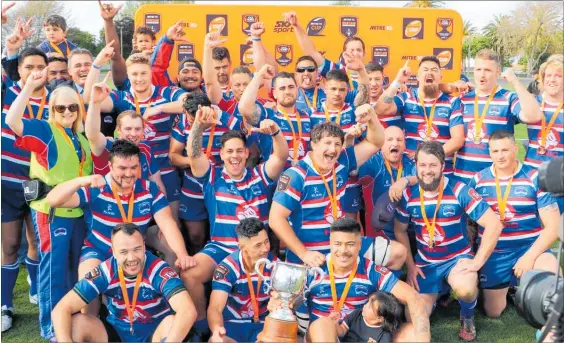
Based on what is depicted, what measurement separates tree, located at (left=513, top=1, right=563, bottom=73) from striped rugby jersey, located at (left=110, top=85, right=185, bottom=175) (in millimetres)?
15405

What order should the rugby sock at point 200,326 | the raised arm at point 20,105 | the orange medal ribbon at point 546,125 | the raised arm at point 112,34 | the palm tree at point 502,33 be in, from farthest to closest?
the palm tree at point 502,33 < the raised arm at point 112,34 < the orange medal ribbon at point 546,125 < the rugby sock at point 200,326 < the raised arm at point 20,105

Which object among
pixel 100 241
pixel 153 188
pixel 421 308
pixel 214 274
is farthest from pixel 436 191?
pixel 100 241

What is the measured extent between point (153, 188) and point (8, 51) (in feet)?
6.33

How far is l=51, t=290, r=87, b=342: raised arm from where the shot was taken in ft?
12.3

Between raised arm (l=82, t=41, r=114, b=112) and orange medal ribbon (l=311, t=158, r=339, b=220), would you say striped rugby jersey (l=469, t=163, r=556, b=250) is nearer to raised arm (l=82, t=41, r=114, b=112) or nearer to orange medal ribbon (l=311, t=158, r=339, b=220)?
orange medal ribbon (l=311, t=158, r=339, b=220)

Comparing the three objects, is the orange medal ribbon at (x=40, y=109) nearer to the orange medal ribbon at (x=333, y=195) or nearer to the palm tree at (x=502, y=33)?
the orange medal ribbon at (x=333, y=195)

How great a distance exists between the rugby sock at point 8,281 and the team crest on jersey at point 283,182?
2117mm

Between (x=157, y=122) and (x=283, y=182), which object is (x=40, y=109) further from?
(x=283, y=182)

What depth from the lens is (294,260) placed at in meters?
4.50

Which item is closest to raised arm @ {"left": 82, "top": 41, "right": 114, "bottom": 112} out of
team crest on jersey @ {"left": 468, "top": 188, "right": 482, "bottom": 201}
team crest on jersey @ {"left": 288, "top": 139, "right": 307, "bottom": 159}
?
A: team crest on jersey @ {"left": 288, "top": 139, "right": 307, "bottom": 159}

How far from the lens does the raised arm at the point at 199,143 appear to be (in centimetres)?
438

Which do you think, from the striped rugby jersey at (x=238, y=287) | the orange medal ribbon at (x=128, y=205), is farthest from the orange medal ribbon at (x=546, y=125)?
the orange medal ribbon at (x=128, y=205)

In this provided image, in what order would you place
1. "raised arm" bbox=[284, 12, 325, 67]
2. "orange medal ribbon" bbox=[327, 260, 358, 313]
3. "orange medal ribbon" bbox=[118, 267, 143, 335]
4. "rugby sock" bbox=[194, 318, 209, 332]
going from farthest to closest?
"raised arm" bbox=[284, 12, 325, 67] → "rugby sock" bbox=[194, 318, 209, 332] → "orange medal ribbon" bbox=[327, 260, 358, 313] → "orange medal ribbon" bbox=[118, 267, 143, 335]

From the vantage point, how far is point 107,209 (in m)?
4.29
